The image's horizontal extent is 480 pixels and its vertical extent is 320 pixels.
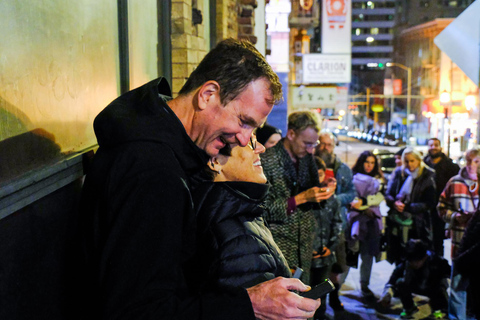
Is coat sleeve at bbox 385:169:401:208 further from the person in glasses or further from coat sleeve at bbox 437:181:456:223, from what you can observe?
the person in glasses

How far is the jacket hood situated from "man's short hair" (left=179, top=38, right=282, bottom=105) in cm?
22

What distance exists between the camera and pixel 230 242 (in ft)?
6.47

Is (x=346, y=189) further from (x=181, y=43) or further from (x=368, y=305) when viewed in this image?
(x=181, y=43)

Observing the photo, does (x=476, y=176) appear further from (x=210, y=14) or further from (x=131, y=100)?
(x=131, y=100)

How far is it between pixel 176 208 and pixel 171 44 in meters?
3.18

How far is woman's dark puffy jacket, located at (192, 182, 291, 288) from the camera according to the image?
6.40ft

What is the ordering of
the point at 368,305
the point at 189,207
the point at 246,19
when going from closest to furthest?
the point at 189,207, the point at 368,305, the point at 246,19

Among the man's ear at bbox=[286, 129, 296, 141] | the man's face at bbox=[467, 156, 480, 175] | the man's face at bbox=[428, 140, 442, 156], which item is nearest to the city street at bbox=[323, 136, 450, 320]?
the man's face at bbox=[467, 156, 480, 175]

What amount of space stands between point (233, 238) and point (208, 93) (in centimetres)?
55

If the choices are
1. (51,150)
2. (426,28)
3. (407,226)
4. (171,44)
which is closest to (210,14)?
(171,44)

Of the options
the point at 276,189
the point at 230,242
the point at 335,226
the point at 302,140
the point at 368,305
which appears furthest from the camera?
the point at 368,305

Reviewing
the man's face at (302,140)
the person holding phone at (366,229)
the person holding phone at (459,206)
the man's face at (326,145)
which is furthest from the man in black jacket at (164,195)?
the person holding phone at (366,229)

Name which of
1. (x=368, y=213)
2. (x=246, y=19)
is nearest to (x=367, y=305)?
(x=368, y=213)

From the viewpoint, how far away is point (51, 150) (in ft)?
7.13
